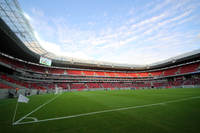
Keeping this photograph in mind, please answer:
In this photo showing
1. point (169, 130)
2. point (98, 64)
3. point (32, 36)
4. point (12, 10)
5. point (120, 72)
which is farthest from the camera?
point (120, 72)

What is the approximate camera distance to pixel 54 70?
1718 inches

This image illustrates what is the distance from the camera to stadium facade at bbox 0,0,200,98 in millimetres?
15360

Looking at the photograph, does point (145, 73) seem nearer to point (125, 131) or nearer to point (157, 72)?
point (157, 72)

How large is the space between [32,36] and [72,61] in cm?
2303

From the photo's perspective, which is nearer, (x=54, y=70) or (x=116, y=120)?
(x=116, y=120)

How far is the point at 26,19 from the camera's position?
14.2m

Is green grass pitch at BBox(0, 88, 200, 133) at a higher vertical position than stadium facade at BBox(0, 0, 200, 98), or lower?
lower

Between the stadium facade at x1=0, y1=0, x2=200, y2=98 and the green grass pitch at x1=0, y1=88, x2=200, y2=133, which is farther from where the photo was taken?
the stadium facade at x1=0, y1=0, x2=200, y2=98

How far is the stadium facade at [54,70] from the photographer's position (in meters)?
15.4

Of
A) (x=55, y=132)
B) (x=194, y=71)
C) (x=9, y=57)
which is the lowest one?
(x=55, y=132)

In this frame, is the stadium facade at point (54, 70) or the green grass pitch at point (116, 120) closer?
the green grass pitch at point (116, 120)

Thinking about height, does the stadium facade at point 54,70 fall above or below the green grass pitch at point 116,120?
above

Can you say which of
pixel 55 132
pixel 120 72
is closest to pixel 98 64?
pixel 120 72

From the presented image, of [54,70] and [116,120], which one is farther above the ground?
[54,70]
